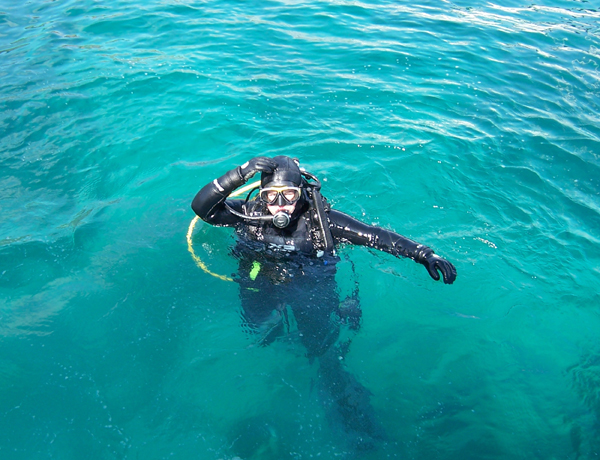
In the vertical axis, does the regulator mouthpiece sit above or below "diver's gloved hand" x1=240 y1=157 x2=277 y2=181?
below

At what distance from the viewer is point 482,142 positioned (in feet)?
23.6

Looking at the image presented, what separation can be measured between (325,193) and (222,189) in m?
2.34

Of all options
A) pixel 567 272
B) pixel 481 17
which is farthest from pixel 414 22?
pixel 567 272

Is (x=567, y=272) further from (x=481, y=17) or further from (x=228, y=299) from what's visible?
(x=481, y=17)

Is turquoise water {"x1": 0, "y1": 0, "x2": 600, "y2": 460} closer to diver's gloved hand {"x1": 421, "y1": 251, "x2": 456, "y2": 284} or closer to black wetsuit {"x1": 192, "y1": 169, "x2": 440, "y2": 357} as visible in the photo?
black wetsuit {"x1": 192, "y1": 169, "x2": 440, "y2": 357}

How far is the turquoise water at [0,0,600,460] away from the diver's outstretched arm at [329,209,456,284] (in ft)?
2.46

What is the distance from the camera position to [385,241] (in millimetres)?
4402

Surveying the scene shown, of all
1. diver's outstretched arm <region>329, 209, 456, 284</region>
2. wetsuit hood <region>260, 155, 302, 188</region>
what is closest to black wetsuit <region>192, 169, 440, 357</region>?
diver's outstretched arm <region>329, 209, 456, 284</region>

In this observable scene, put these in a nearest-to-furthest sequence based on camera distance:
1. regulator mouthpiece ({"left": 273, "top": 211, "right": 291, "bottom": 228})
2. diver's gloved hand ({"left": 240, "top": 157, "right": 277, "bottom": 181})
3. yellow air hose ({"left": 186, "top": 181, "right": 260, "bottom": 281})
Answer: diver's gloved hand ({"left": 240, "top": 157, "right": 277, "bottom": 181}) → regulator mouthpiece ({"left": 273, "top": 211, "right": 291, "bottom": 228}) → yellow air hose ({"left": 186, "top": 181, "right": 260, "bottom": 281})

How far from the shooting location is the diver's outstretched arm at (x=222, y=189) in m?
4.04

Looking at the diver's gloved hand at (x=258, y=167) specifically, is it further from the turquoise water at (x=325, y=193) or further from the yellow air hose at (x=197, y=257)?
the turquoise water at (x=325, y=193)

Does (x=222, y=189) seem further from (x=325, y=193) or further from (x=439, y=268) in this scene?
(x=325, y=193)

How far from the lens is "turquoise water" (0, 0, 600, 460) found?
12.5 feet

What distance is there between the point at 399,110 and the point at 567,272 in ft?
13.5
